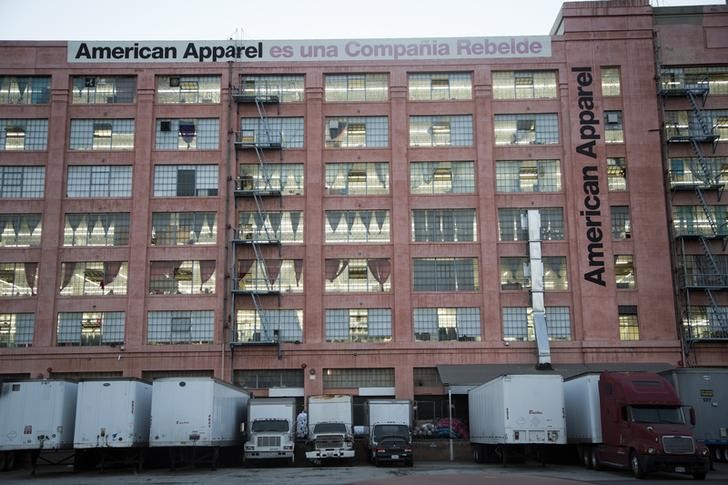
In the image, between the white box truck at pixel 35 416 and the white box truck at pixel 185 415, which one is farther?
the white box truck at pixel 35 416

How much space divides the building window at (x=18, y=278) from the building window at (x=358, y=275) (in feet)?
67.9

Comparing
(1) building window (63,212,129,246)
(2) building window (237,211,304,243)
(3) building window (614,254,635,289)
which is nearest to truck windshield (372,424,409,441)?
(2) building window (237,211,304,243)

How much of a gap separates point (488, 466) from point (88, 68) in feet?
136

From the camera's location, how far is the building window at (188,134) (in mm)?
60469

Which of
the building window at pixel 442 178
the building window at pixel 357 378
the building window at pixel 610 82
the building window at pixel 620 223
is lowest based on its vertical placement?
the building window at pixel 357 378

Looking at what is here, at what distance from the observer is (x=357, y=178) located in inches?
2366

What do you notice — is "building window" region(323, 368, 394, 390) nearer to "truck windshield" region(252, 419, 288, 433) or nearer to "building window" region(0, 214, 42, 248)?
"truck windshield" region(252, 419, 288, 433)

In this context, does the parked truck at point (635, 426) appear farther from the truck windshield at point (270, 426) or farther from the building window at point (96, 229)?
the building window at point (96, 229)

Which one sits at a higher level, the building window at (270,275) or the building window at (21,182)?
the building window at (21,182)

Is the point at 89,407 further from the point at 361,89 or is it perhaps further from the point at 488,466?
the point at 361,89

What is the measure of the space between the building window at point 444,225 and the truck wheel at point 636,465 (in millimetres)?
27443

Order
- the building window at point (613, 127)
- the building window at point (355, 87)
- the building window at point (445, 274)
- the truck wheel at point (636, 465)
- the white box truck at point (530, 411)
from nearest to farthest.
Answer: the truck wheel at point (636, 465)
the white box truck at point (530, 411)
the building window at point (445, 274)
the building window at point (613, 127)
the building window at point (355, 87)

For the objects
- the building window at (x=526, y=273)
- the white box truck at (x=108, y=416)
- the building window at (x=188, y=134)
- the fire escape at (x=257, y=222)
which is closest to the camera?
the white box truck at (x=108, y=416)

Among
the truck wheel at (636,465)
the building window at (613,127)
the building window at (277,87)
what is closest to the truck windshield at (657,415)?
the truck wheel at (636,465)
